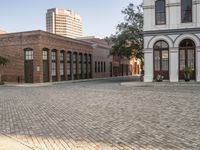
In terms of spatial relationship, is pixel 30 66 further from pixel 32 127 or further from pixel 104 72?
pixel 32 127

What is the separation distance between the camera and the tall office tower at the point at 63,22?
123 m

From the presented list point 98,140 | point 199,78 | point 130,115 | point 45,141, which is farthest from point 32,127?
point 199,78

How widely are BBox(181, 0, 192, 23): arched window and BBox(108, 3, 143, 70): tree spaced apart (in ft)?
35.5

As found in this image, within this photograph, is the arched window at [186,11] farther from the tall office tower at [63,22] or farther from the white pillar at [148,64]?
the tall office tower at [63,22]

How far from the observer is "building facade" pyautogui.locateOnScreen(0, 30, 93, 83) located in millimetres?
35125

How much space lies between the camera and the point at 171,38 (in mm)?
28219

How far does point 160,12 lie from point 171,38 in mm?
2739

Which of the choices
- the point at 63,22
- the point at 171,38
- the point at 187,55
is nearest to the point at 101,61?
the point at 171,38

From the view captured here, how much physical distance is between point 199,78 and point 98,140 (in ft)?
73.5

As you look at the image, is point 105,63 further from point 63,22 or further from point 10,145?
point 63,22

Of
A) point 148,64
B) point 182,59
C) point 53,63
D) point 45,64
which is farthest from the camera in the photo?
point 53,63

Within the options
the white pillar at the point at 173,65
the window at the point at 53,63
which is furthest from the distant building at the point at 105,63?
the white pillar at the point at 173,65

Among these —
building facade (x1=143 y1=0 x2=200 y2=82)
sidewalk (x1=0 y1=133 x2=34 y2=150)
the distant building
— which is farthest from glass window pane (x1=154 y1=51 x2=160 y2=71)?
sidewalk (x1=0 y1=133 x2=34 y2=150)

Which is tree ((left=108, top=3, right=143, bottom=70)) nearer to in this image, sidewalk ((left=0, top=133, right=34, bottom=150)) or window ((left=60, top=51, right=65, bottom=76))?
window ((left=60, top=51, right=65, bottom=76))
